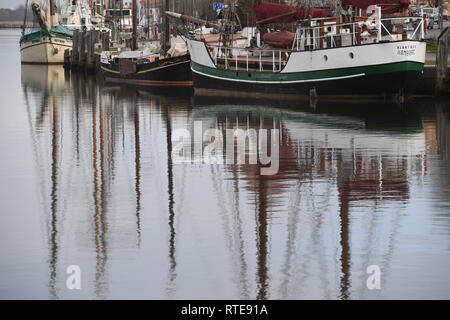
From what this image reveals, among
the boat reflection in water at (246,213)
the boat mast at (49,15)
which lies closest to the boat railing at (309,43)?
the boat reflection in water at (246,213)

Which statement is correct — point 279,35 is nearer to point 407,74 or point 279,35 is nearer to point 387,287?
point 407,74

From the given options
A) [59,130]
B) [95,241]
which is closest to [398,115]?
[59,130]

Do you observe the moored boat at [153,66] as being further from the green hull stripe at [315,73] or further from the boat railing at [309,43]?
the green hull stripe at [315,73]

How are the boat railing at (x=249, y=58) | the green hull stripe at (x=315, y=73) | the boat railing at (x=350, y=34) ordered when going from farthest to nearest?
the boat railing at (x=249, y=58) < the boat railing at (x=350, y=34) < the green hull stripe at (x=315, y=73)

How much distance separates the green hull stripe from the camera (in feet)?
136

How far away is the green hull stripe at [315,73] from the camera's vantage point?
41.6 metres

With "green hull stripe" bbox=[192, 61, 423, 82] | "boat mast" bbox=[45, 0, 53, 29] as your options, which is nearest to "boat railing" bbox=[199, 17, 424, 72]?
"green hull stripe" bbox=[192, 61, 423, 82]

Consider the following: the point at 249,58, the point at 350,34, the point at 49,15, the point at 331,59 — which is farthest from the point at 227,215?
the point at 49,15

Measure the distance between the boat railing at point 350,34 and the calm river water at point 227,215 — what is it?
1011cm

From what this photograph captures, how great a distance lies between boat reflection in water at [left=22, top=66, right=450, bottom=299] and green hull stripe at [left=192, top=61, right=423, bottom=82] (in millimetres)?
8481

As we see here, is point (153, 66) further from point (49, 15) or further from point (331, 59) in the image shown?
point (49, 15)

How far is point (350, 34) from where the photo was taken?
44.0 metres

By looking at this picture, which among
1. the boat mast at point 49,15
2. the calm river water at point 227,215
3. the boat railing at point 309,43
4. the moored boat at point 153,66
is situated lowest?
the calm river water at point 227,215
